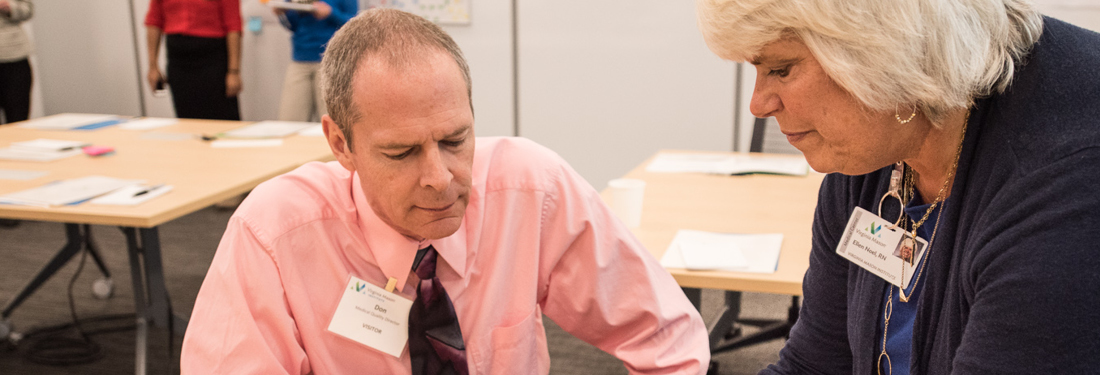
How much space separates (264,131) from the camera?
333 cm

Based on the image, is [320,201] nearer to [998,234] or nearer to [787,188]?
[998,234]

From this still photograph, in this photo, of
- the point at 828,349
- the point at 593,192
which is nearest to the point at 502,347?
the point at 593,192

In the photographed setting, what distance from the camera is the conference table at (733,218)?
1.64 metres

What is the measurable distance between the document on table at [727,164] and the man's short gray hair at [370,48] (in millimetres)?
1588

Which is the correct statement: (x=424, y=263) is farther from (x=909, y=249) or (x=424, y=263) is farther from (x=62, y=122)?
(x=62, y=122)

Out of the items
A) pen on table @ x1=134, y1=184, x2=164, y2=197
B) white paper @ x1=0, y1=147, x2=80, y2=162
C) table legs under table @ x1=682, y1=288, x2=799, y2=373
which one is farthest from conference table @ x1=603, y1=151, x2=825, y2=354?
white paper @ x1=0, y1=147, x2=80, y2=162

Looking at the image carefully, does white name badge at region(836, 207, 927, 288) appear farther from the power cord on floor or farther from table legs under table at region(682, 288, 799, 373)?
the power cord on floor

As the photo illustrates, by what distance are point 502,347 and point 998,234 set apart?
0.71 metres

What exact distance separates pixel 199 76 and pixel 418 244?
3.80m

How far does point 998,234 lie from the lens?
0.82 m

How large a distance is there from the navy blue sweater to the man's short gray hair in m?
0.63

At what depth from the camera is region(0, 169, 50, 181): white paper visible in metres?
2.47

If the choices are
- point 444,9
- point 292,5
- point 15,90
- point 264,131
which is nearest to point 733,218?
point 264,131

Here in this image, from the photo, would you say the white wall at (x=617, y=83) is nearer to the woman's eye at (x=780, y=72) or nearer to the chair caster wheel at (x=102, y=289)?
the chair caster wheel at (x=102, y=289)
